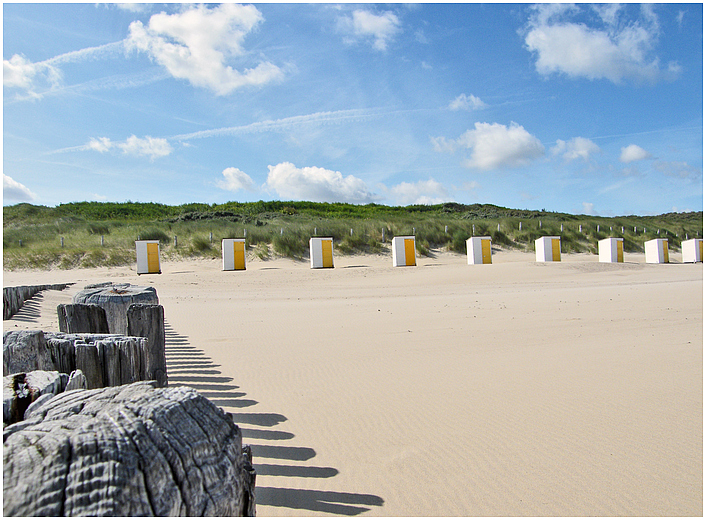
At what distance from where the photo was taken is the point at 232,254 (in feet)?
64.2

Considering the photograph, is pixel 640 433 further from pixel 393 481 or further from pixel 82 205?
pixel 82 205

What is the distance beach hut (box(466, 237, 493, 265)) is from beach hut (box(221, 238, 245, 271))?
10.7 meters

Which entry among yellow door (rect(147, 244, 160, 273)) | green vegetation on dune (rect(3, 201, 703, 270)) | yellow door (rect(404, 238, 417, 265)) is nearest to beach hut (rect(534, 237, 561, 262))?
green vegetation on dune (rect(3, 201, 703, 270))

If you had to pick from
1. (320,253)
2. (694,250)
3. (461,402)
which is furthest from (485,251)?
(461,402)

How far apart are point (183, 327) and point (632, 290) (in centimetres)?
1136

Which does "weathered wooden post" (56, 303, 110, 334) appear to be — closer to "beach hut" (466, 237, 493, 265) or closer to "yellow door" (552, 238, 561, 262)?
"beach hut" (466, 237, 493, 265)

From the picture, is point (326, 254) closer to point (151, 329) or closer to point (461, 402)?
point (461, 402)

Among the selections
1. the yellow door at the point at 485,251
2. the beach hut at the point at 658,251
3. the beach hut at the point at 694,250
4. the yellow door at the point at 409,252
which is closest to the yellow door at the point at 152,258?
the yellow door at the point at 409,252

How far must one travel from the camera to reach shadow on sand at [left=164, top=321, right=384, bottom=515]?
2.43 m

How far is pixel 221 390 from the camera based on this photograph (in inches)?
167

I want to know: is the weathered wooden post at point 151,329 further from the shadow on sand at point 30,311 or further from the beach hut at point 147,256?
the beach hut at point 147,256

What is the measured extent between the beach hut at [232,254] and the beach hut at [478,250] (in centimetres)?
1072

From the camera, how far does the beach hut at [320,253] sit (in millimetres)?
20141

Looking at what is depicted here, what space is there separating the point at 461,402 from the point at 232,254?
16.9 metres
